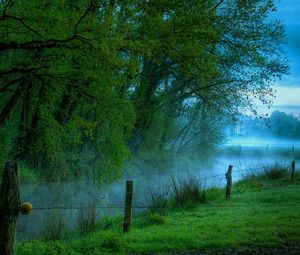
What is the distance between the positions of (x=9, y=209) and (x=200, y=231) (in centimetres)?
514

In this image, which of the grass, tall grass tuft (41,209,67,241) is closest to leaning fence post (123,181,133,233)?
the grass

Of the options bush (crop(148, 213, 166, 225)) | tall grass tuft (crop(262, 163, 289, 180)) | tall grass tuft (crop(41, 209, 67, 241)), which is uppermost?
tall grass tuft (crop(262, 163, 289, 180))

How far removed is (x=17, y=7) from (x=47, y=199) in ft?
26.5

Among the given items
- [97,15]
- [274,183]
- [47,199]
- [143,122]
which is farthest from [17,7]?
[143,122]

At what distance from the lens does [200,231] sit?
1045cm

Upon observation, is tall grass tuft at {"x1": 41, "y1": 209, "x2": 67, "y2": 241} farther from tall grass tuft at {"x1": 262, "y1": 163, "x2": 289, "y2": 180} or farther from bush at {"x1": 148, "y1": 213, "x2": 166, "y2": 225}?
tall grass tuft at {"x1": 262, "y1": 163, "x2": 289, "y2": 180}

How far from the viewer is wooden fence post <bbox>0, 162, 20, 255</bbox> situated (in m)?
6.38

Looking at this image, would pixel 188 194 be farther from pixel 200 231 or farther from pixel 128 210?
pixel 200 231

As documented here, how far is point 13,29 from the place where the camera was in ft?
46.9

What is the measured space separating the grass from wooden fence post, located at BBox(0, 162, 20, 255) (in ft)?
6.43

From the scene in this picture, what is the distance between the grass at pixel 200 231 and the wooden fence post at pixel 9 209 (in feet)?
6.43

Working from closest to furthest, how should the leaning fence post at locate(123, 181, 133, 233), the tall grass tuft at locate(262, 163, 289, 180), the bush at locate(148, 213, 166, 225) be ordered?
the leaning fence post at locate(123, 181, 133, 233) → the bush at locate(148, 213, 166, 225) → the tall grass tuft at locate(262, 163, 289, 180)

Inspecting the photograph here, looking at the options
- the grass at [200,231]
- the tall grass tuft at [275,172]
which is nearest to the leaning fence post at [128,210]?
the grass at [200,231]

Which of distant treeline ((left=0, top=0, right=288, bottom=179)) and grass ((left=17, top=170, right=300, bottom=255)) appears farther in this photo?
distant treeline ((left=0, top=0, right=288, bottom=179))
